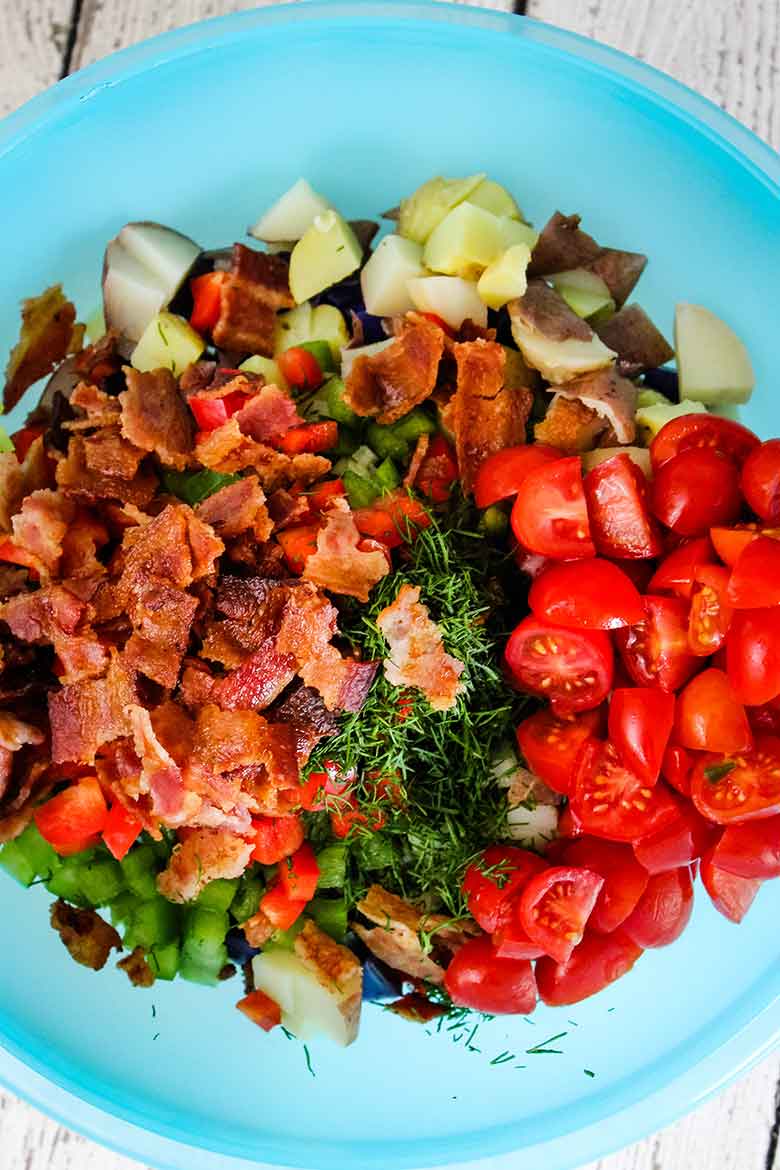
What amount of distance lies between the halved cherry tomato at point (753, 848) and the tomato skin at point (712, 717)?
0.14m

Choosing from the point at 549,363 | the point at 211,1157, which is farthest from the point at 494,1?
the point at 211,1157

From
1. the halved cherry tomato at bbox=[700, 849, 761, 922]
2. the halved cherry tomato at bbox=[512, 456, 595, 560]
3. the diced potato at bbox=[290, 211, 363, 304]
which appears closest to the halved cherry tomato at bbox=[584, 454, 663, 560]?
the halved cherry tomato at bbox=[512, 456, 595, 560]

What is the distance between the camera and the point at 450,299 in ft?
6.38

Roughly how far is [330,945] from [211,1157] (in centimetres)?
45

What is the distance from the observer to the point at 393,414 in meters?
1.92

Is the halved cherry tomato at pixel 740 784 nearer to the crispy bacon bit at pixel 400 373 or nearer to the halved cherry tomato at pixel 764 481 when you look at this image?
the halved cherry tomato at pixel 764 481

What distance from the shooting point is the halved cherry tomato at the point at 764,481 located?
1.66m

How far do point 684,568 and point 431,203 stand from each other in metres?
0.85

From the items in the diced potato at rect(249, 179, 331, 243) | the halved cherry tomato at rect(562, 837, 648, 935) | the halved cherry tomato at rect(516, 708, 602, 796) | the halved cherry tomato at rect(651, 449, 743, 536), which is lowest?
the halved cherry tomato at rect(562, 837, 648, 935)

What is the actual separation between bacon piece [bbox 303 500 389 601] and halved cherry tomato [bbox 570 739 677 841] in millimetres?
446

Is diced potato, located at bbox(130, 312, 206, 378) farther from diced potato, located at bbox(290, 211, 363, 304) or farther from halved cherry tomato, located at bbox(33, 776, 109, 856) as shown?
halved cherry tomato, located at bbox(33, 776, 109, 856)

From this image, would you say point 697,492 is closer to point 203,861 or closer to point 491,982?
point 491,982

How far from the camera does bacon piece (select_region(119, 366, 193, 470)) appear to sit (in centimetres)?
187

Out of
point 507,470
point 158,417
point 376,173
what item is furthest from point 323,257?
point 507,470
